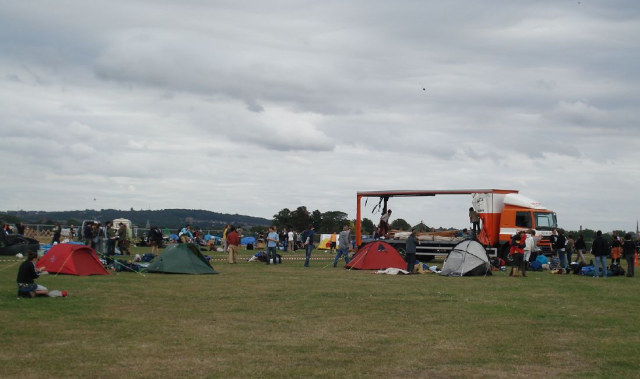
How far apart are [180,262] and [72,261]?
403cm

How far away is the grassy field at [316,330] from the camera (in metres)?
10.8

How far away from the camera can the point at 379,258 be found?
31.7 m

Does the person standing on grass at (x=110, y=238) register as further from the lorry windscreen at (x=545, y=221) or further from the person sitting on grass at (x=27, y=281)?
the lorry windscreen at (x=545, y=221)

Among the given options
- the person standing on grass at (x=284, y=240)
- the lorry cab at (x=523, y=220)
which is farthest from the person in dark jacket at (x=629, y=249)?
the person standing on grass at (x=284, y=240)

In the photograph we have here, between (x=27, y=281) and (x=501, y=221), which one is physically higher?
(x=501, y=221)

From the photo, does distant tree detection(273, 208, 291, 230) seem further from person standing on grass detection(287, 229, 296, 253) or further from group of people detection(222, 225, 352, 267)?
group of people detection(222, 225, 352, 267)

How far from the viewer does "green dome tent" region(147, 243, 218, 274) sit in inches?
1101

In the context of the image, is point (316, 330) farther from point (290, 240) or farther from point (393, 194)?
point (290, 240)

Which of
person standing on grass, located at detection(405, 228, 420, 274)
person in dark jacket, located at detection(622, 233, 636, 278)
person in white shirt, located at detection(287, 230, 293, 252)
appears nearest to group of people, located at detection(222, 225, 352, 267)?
person standing on grass, located at detection(405, 228, 420, 274)

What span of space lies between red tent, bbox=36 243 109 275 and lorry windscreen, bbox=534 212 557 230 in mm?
20723

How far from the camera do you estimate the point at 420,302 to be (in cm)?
1895

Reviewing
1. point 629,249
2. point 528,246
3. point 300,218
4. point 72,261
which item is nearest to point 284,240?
point 528,246

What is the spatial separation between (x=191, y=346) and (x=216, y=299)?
692cm

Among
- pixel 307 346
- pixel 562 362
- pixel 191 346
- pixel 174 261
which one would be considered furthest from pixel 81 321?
pixel 174 261
